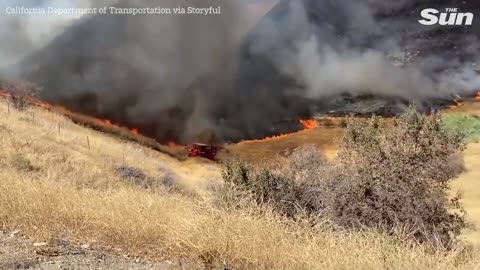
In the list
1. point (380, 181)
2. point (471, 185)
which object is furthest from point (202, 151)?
point (380, 181)

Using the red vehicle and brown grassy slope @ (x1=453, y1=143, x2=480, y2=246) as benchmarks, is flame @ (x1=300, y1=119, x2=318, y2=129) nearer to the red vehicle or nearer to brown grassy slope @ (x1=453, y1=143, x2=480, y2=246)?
the red vehicle

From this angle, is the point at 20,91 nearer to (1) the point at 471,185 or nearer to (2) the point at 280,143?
(2) the point at 280,143

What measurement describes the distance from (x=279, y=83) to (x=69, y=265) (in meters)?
37.7

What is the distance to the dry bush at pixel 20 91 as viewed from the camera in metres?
35.8

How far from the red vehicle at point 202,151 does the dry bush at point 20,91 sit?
36.4ft

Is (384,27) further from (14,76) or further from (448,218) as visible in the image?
(448,218)

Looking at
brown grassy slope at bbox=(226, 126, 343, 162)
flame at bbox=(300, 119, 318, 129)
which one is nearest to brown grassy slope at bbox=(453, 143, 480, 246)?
brown grassy slope at bbox=(226, 126, 343, 162)

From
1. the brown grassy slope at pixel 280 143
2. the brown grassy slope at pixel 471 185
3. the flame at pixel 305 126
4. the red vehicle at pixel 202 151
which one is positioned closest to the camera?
the brown grassy slope at pixel 471 185

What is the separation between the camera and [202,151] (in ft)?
111

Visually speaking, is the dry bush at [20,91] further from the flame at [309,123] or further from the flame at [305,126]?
the flame at [309,123]

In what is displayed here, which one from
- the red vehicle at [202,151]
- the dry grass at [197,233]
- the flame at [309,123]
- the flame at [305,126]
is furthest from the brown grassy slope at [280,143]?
the dry grass at [197,233]

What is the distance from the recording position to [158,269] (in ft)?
Answer: 15.2

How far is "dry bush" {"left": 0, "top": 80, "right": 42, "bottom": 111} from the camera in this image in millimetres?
35812

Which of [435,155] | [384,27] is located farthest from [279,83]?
[435,155]
